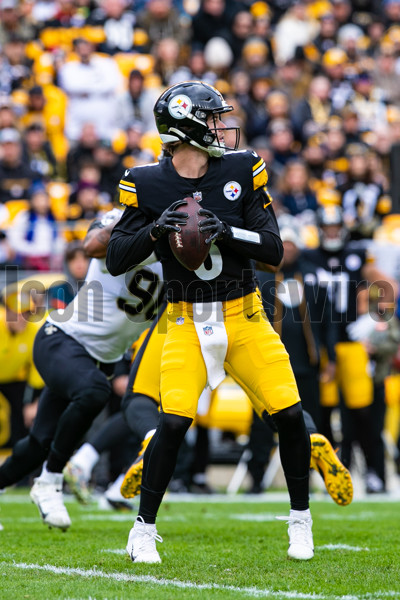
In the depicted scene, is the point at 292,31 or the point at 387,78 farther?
the point at 292,31

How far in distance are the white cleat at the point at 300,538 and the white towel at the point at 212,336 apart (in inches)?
26.4

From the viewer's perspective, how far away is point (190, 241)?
Answer: 390 centimetres

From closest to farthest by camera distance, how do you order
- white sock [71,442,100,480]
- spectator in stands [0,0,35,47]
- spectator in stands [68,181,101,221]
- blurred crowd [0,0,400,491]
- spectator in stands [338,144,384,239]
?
1. white sock [71,442,100,480]
2. spectator in stands [68,181,101,221]
3. blurred crowd [0,0,400,491]
4. spectator in stands [338,144,384,239]
5. spectator in stands [0,0,35,47]

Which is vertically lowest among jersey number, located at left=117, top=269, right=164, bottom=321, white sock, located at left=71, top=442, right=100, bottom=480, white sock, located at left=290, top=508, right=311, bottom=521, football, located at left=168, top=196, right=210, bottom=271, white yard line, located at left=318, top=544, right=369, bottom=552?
white yard line, located at left=318, top=544, right=369, bottom=552

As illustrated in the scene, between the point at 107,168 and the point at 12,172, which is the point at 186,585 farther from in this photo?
the point at 107,168

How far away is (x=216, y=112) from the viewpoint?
164 inches

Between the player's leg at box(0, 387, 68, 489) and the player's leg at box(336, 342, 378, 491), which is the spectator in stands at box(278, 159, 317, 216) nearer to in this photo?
the player's leg at box(336, 342, 378, 491)

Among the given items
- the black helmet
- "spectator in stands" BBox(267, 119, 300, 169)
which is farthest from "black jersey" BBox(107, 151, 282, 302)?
"spectator in stands" BBox(267, 119, 300, 169)

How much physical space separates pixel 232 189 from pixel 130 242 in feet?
1.58

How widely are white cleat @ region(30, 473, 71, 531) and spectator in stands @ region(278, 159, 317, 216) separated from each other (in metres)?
6.32

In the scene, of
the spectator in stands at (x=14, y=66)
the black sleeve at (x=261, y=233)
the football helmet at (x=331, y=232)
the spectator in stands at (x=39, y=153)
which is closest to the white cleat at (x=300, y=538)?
the black sleeve at (x=261, y=233)

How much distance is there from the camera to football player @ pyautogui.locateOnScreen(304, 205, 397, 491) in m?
8.73

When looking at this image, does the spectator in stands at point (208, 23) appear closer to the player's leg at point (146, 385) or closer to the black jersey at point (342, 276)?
the black jersey at point (342, 276)

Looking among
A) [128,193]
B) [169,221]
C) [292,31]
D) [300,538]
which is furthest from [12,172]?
[300,538]
